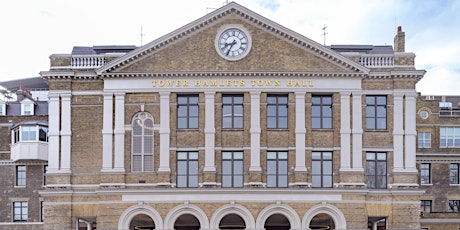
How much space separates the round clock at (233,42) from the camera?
43.2 m

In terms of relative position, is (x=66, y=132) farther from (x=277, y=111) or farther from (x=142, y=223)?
(x=277, y=111)

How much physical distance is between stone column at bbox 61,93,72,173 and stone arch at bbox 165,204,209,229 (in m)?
7.13

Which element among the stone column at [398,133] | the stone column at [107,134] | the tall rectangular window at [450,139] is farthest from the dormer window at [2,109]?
the tall rectangular window at [450,139]

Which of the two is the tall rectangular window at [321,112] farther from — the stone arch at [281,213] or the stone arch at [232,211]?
the stone arch at [232,211]

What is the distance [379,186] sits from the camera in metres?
43.2

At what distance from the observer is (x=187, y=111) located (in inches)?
1706

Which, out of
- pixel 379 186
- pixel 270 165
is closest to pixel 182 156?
pixel 270 165

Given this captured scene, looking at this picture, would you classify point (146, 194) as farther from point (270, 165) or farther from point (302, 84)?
point (302, 84)

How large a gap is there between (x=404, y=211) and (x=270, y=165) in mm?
8957

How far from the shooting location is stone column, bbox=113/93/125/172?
1677 inches

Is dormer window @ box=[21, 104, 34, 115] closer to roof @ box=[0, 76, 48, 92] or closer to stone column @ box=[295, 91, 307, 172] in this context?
roof @ box=[0, 76, 48, 92]

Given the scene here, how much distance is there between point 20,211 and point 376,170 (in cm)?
2857

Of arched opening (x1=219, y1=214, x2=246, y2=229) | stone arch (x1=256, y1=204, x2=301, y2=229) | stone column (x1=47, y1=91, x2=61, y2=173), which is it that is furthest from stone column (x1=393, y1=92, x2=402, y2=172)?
stone column (x1=47, y1=91, x2=61, y2=173)

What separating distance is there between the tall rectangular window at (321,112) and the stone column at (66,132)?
15.7 metres
